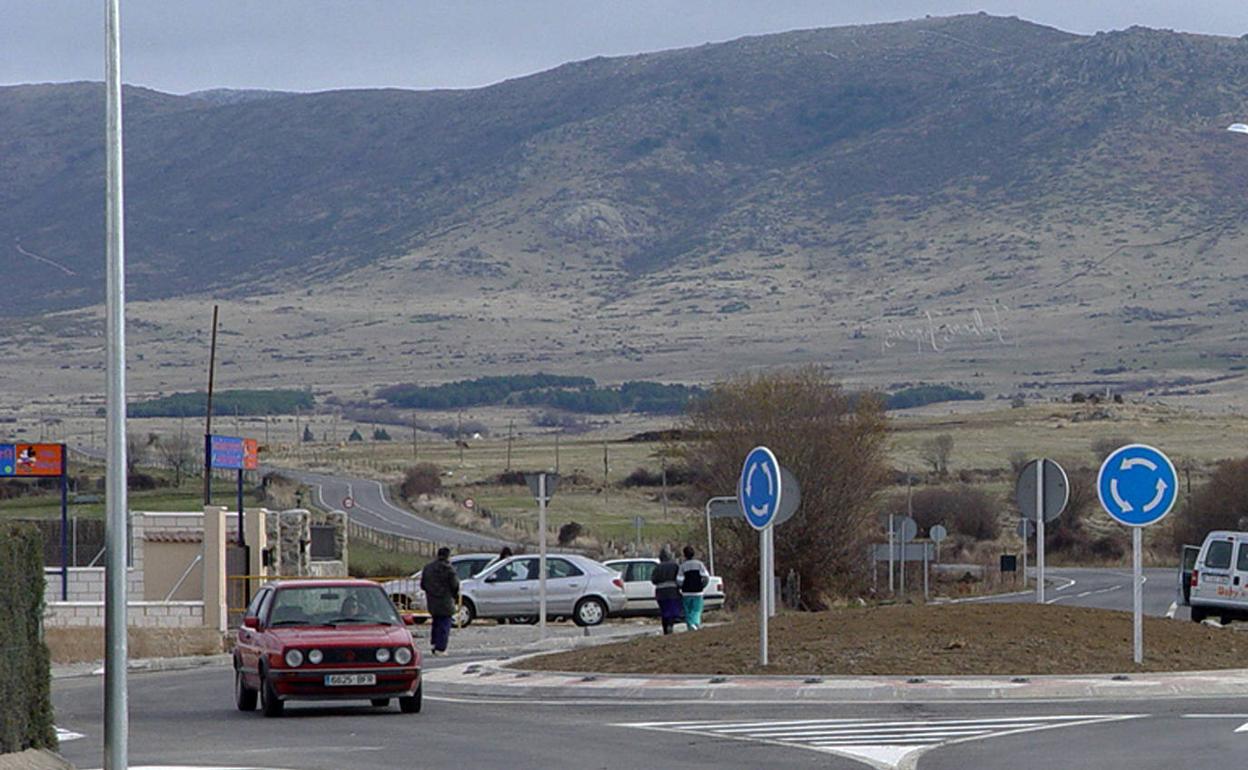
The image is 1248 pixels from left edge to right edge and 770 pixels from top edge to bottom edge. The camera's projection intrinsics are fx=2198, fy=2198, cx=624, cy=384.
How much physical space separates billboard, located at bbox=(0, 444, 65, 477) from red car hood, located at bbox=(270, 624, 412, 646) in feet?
66.5

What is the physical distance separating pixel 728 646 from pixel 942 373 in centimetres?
17423

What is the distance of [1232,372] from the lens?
184500mm

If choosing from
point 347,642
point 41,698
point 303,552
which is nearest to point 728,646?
point 347,642

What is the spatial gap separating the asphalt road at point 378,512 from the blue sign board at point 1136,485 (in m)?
53.0

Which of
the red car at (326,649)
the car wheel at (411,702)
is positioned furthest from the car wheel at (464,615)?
the car wheel at (411,702)

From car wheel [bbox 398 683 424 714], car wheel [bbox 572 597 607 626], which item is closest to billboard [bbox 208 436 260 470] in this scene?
car wheel [bbox 572 597 607 626]

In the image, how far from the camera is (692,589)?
33.9m

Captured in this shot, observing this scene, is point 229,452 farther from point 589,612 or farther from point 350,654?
point 350,654

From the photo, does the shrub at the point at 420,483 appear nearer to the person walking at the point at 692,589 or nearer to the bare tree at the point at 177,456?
the bare tree at the point at 177,456

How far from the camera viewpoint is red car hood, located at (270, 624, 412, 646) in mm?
21188

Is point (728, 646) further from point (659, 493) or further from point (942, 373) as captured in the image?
point (942, 373)

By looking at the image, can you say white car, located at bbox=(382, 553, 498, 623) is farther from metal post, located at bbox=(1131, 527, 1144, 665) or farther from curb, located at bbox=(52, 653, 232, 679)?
metal post, located at bbox=(1131, 527, 1144, 665)

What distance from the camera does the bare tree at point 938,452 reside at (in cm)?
10812

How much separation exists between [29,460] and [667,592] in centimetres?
Answer: 1385
